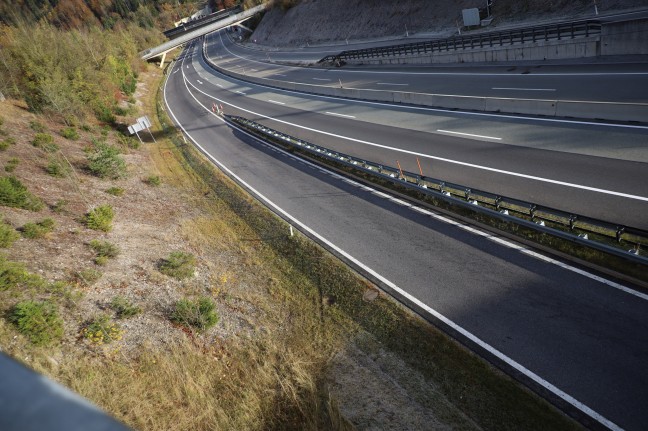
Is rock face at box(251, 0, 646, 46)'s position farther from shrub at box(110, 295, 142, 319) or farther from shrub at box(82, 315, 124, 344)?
shrub at box(82, 315, 124, 344)

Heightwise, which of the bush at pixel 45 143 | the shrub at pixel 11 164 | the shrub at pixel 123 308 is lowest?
the shrub at pixel 123 308

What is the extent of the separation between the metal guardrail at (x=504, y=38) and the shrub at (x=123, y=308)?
33.4 m

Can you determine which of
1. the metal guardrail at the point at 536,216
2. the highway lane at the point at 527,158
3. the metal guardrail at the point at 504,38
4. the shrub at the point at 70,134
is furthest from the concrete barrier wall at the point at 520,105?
the shrub at the point at 70,134

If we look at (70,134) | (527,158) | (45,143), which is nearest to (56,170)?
(45,143)

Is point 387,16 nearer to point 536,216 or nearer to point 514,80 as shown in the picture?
point 514,80

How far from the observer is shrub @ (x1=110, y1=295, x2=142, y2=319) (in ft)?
42.8

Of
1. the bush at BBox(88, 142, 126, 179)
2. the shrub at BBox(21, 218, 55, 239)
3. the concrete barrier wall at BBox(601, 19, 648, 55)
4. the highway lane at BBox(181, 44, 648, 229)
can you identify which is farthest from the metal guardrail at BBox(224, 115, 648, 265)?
the concrete barrier wall at BBox(601, 19, 648, 55)

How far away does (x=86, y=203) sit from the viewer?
68.2 ft

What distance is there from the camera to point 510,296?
37.5 feet

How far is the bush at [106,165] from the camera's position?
24.8 meters

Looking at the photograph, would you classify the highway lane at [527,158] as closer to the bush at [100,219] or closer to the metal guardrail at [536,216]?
the metal guardrail at [536,216]

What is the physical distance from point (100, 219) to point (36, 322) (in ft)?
25.6

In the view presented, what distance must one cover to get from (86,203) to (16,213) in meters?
3.34

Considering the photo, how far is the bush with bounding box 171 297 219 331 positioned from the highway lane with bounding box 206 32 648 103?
77.1 feet
